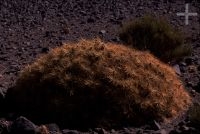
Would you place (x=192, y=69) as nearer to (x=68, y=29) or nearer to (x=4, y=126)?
(x=4, y=126)

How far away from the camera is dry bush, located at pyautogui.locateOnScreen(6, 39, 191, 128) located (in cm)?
877

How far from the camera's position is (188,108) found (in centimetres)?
941

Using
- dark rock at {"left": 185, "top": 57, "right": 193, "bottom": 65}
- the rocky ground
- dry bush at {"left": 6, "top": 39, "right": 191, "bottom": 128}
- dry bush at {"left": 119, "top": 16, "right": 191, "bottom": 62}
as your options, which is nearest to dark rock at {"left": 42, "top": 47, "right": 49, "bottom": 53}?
the rocky ground

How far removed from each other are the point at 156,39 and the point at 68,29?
13.7ft

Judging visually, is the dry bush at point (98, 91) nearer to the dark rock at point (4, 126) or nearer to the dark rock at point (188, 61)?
the dark rock at point (4, 126)

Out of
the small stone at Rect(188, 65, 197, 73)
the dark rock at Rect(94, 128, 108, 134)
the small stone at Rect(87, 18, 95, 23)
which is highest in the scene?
the dark rock at Rect(94, 128, 108, 134)

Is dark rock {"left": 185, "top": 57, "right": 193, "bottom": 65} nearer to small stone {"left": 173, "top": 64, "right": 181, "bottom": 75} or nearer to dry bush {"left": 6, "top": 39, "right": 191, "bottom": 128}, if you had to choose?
small stone {"left": 173, "top": 64, "right": 181, "bottom": 75}

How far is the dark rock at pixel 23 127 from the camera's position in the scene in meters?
8.00

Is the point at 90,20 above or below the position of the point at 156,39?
below

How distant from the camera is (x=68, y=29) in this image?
1572 cm

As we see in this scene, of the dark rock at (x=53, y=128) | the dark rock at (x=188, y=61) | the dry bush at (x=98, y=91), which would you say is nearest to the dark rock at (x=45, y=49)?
the dark rock at (x=188, y=61)

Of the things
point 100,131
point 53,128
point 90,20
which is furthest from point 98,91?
point 90,20

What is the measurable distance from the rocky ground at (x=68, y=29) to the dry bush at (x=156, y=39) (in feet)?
0.91

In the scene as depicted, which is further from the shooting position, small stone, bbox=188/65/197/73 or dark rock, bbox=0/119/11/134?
small stone, bbox=188/65/197/73
